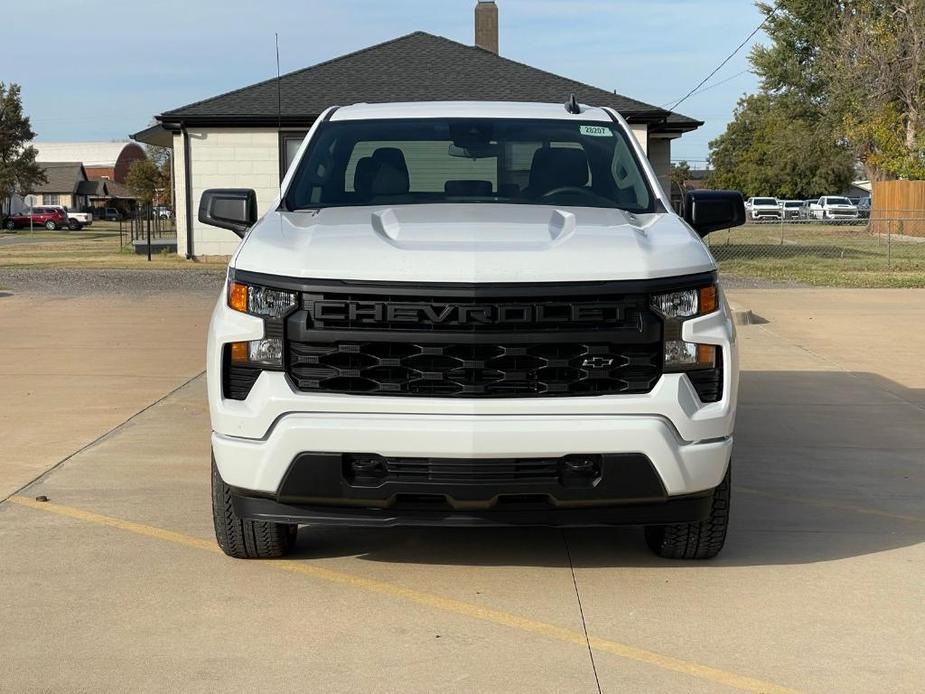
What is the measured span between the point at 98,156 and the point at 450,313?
5349 inches

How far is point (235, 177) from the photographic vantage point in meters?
27.7

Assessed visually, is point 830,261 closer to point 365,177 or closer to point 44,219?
point 365,177

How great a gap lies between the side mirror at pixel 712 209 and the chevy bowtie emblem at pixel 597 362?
5.15 feet

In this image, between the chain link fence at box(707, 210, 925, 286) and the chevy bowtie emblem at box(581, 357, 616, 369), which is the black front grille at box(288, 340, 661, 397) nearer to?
the chevy bowtie emblem at box(581, 357, 616, 369)

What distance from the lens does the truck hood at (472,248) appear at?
15.8 feet

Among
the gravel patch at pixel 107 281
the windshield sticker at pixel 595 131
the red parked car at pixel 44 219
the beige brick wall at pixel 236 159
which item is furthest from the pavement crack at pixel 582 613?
the red parked car at pixel 44 219

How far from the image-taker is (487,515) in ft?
16.2

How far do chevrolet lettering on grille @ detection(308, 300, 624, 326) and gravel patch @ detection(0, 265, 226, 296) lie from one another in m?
16.6

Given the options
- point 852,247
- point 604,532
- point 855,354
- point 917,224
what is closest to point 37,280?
point 855,354

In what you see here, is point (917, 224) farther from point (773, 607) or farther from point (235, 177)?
point (773, 607)

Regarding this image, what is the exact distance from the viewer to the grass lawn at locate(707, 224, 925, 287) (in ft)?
79.5

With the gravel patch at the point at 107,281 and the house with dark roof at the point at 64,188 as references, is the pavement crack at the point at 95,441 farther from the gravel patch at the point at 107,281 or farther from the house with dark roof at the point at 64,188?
the house with dark roof at the point at 64,188

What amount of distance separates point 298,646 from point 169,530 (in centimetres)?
176

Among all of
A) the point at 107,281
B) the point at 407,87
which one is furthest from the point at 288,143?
the point at 107,281
